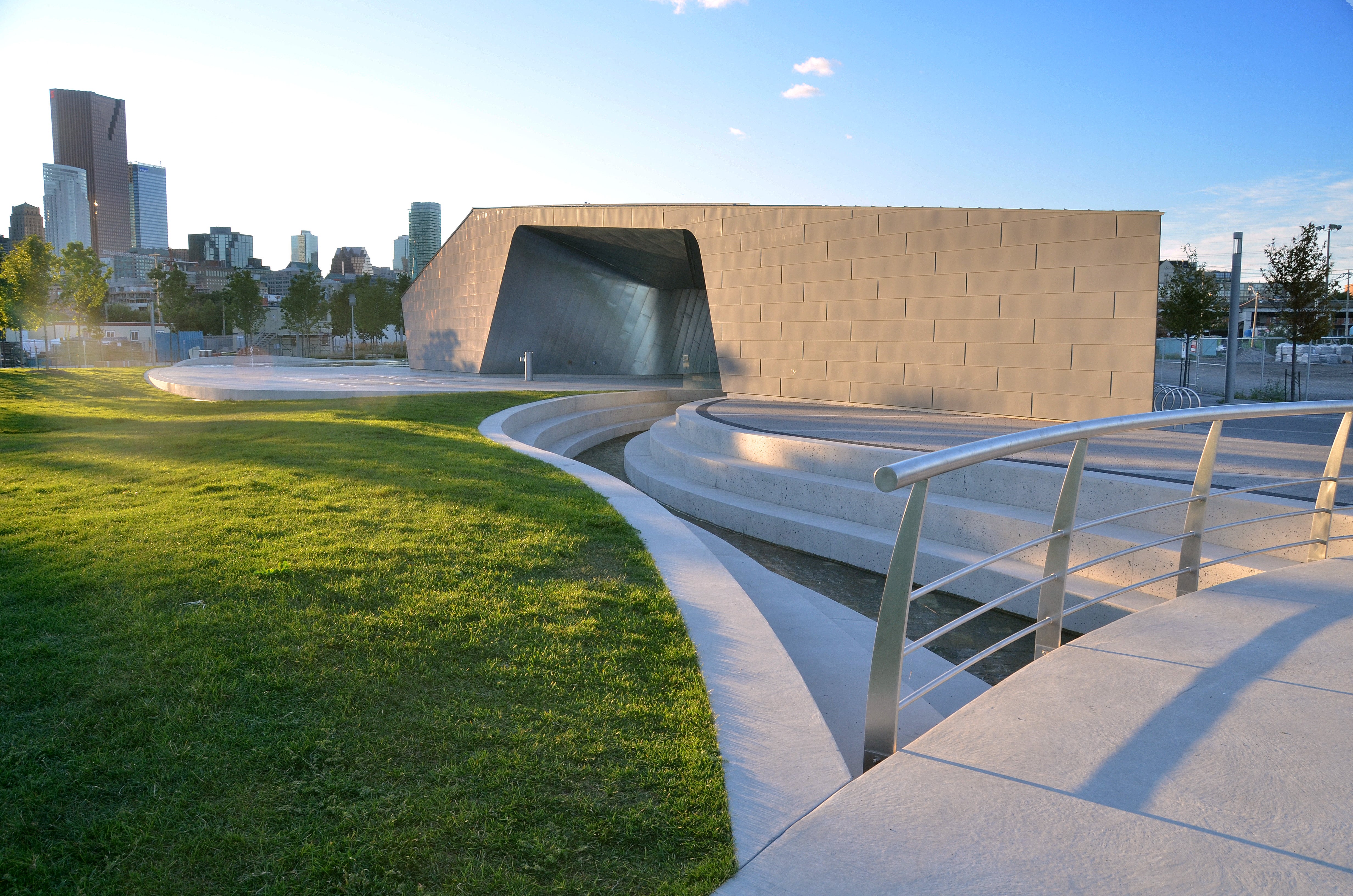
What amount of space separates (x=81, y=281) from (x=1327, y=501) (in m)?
58.2

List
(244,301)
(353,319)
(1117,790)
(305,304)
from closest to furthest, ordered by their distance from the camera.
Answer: (1117,790), (353,319), (244,301), (305,304)

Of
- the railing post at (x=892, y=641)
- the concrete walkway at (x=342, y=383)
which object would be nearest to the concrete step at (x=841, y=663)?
the railing post at (x=892, y=641)

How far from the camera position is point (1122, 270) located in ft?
40.9

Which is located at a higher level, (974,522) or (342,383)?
(342,383)

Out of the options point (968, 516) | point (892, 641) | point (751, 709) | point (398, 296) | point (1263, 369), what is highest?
point (398, 296)

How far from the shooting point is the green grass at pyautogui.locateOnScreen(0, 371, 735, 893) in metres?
2.44

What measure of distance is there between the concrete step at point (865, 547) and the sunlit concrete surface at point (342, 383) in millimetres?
11568

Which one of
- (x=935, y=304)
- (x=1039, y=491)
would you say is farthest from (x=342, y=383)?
(x=1039, y=491)

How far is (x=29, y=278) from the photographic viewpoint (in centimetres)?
4272

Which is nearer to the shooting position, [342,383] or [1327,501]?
[1327,501]

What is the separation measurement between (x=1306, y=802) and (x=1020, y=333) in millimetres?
12505

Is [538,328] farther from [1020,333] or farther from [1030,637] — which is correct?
[1030,637]

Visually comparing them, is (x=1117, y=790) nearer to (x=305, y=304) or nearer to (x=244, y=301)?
(x=244, y=301)

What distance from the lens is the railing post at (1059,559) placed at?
3.69m
